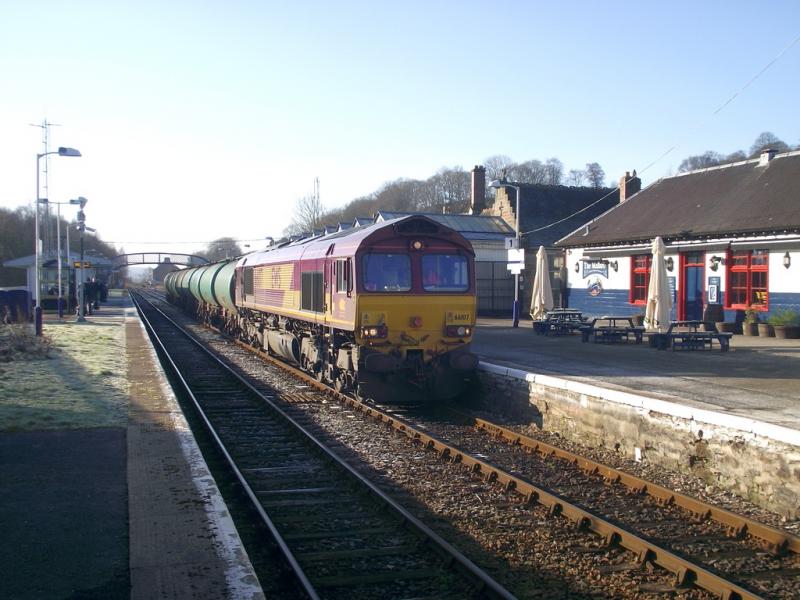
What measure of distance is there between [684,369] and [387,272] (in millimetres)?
5778

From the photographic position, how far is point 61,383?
14523 mm

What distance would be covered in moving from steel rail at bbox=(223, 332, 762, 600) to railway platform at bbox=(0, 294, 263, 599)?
3129 mm

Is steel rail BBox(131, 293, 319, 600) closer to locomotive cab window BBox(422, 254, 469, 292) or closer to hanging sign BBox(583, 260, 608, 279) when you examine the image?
locomotive cab window BBox(422, 254, 469, 292)

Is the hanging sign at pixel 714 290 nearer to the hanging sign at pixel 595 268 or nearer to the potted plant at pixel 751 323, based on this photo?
the potted plant at pixel 751 323

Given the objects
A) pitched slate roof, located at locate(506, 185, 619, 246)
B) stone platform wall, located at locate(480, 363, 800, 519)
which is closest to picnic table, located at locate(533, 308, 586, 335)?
stone platform wall, located at locate(480, 363, 800, 519)

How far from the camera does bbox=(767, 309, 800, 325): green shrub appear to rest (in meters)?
19.6

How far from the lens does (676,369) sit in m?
13.8

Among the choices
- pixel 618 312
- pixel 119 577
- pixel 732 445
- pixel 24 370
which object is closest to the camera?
pixel 119 577

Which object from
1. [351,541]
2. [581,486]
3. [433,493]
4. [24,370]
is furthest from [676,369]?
[24,370]

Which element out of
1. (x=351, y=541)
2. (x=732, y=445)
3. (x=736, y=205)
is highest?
(x=736, y=205)

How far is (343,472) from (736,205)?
18.8 metres

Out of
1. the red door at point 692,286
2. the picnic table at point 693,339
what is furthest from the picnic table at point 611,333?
the red door at point 692,286

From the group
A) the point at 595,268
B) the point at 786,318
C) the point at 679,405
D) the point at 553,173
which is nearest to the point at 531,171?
the point at 553,173

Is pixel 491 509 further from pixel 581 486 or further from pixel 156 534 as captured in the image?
pixel 156 534
